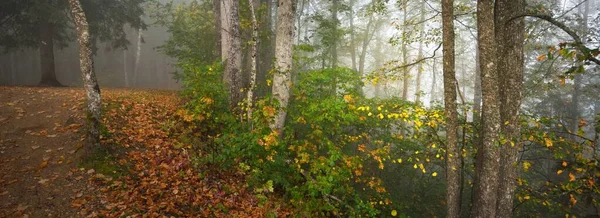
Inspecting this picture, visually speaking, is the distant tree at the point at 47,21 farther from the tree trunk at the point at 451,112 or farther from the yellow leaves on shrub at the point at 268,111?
the tree trunk at the point at 451,112

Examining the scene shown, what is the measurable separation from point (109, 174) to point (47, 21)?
1432cm

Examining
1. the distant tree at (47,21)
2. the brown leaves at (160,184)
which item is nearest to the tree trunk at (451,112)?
the brown leaves at (160,184)

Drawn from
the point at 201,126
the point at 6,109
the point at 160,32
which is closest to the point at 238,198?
the point at 201,126

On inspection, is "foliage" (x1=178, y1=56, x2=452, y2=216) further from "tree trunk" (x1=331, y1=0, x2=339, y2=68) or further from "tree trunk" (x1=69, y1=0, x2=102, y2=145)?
"tree trunk" (x1=331, y1=0, x2=339, y2=68)

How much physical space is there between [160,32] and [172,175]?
43.4 m

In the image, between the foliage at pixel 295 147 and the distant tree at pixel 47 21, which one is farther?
the distant tree at pixel 47 21

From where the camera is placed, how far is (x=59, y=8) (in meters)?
15.5

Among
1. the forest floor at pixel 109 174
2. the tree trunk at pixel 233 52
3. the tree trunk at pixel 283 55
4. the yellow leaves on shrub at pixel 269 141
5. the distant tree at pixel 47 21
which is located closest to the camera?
the forest floor at pixel 109 174

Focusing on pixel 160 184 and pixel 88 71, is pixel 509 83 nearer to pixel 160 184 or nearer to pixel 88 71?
pixel 160 184

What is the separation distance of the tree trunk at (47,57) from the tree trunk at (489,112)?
20135mm

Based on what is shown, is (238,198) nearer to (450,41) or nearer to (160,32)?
(450,41)

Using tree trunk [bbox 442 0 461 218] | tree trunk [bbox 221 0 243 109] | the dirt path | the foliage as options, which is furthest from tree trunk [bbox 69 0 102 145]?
tree trunk [bbox 442 0 461 218]

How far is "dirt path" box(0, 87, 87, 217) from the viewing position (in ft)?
17.8

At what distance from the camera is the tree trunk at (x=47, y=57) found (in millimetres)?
15901
